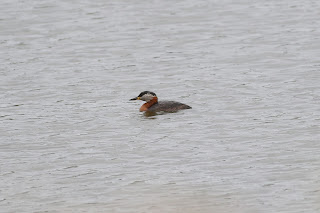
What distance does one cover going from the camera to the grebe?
21359 millimetres

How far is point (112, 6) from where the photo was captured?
124ft

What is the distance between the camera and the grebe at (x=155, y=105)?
21.4 meters

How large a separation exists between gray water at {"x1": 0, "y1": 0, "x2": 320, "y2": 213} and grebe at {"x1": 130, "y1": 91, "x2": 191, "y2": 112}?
0.33 m

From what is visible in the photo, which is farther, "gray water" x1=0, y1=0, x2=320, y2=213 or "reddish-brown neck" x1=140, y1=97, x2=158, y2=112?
"reddish-brown neck" x1=140, y1=97, x2=158, y2=112

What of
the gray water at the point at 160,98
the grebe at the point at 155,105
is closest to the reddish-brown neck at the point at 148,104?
the grebe at the point at 155,105

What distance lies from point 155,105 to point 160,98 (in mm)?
1395

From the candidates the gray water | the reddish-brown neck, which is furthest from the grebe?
the gray water

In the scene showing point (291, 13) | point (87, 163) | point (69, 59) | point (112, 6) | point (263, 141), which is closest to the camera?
point (87, 163)

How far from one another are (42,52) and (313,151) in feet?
49.8

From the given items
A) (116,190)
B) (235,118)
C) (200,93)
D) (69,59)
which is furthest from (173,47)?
(116,190)

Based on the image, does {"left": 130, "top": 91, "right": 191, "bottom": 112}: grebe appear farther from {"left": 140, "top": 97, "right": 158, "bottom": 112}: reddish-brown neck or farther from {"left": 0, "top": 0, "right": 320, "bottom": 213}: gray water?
{"left": 0, "top": 0, "right": 320, "bottom": 213}: gray water

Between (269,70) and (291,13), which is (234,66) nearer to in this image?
(269,70)

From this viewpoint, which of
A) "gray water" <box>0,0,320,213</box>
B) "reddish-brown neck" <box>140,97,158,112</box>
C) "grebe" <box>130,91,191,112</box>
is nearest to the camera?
"gray water" <box>0,0,320,213</box>

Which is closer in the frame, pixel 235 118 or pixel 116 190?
pixel 116 190
